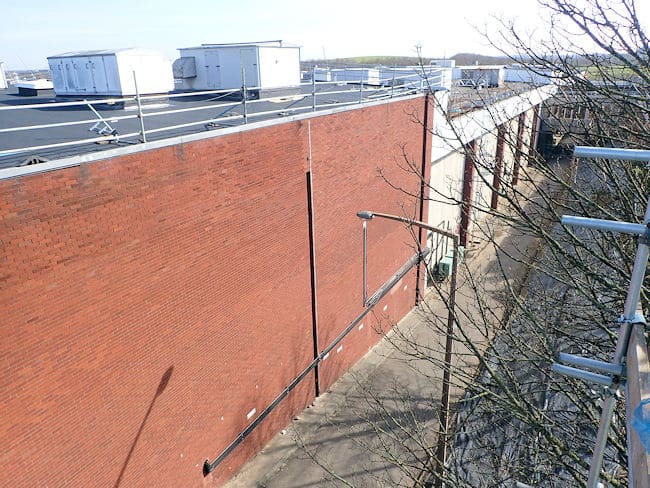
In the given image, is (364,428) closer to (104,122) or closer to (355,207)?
(355,207)

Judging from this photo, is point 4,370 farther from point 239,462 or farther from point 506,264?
point 506,264

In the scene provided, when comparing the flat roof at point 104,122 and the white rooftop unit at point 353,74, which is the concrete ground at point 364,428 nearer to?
the flat roof at point 104,122

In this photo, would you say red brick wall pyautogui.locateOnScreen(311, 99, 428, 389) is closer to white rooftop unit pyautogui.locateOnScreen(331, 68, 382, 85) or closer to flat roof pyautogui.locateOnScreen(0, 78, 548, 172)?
flat roof pyautogui.locateOnScreen(0, 78, 548, 172)

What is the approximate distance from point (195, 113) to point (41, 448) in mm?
8063

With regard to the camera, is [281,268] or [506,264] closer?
[281,268]

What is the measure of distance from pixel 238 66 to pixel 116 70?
4127mm

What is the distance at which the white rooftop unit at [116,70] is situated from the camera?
12406mm

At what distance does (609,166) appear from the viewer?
22.3 ft

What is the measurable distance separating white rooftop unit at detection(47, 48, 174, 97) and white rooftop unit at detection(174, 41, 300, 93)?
2.81 m

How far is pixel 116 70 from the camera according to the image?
1238cm

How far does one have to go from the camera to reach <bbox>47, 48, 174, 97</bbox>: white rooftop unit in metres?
12.4

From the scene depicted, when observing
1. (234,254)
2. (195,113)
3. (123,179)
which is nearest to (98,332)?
(123,179)

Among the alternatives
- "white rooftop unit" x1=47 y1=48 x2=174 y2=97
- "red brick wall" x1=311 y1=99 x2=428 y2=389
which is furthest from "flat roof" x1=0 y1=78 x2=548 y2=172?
"red brick wall" x1=311 y1=99 x2=428 y2=389

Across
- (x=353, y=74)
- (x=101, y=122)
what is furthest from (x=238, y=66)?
(x=353, y=74)
